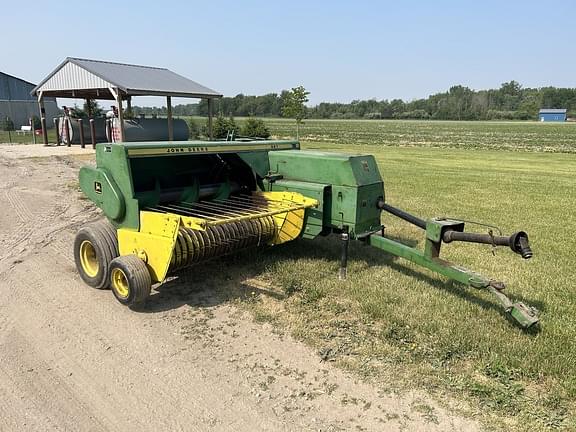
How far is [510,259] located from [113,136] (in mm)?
18776

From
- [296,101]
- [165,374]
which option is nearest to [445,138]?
[296,101]

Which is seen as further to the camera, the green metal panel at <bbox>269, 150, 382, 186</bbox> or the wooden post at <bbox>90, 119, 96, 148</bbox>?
the wooden post at <bbox>90, 119, 96, 148</bbox>

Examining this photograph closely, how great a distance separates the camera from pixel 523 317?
3.55 metres

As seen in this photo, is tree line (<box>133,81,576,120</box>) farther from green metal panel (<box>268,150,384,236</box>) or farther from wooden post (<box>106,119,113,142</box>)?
green metal panel (<box>268,150,384,236</box>)

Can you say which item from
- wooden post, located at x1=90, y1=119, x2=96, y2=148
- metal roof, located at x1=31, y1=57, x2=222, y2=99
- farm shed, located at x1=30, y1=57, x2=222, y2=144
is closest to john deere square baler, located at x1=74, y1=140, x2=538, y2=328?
farm shed, located at x1=30, y1=57, x2=222, y2=144

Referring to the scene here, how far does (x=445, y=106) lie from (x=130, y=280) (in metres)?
152

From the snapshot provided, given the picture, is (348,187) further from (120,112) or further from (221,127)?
(221,127)

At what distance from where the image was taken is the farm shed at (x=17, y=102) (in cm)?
4262

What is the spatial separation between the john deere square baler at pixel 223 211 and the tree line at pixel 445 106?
110451 millimetres

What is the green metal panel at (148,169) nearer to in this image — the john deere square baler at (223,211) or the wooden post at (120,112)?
the john deere square baler at (223,211)

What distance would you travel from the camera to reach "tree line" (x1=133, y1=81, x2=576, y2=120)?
429 feet

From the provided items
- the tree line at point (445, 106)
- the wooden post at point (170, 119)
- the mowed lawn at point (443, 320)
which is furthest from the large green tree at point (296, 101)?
the tree line at point (445, 106)

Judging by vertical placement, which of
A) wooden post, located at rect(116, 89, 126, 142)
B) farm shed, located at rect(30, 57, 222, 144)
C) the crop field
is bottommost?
the crop field

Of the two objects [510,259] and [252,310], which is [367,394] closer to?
[252,310]
